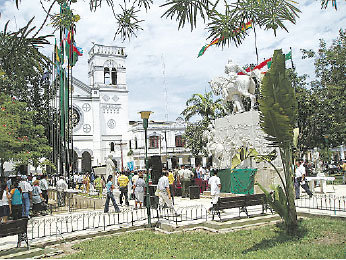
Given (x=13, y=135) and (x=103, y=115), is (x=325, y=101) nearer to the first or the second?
(x=13, y=135)

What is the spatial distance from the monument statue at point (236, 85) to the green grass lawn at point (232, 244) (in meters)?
8.13

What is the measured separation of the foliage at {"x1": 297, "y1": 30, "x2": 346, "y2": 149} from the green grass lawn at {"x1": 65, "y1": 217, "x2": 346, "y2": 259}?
1389cm

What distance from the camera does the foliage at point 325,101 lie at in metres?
20.2

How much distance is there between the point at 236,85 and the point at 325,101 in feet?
32.5

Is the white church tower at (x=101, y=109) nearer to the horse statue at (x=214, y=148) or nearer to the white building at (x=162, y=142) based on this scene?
the white building at (x=162, y=142)

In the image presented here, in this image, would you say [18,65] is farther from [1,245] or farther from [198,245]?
[1,245]

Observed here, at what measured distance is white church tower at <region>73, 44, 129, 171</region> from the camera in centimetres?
4831

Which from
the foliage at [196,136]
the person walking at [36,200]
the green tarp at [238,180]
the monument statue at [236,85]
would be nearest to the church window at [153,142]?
the foliage at [196,136]

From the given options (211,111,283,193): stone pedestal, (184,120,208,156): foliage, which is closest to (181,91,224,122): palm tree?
(184,120,208,156): foliage

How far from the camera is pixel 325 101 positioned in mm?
22328

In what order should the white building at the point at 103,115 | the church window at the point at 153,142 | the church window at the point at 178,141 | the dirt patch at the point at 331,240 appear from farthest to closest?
1. the church window at the point at 178,141
2. the church window at the point at 153,142
3. the white building at the point at 103,115
4. the dirt patch at the point at 331,240

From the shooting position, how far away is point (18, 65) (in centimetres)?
405

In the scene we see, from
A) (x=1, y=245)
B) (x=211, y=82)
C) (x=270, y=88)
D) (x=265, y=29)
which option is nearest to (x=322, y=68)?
(x=211, y=82)

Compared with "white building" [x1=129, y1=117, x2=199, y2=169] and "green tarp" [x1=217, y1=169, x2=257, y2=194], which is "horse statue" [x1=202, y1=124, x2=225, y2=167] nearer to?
"green tarp" [x1=217, y1=169, x2=257, y2=194]
